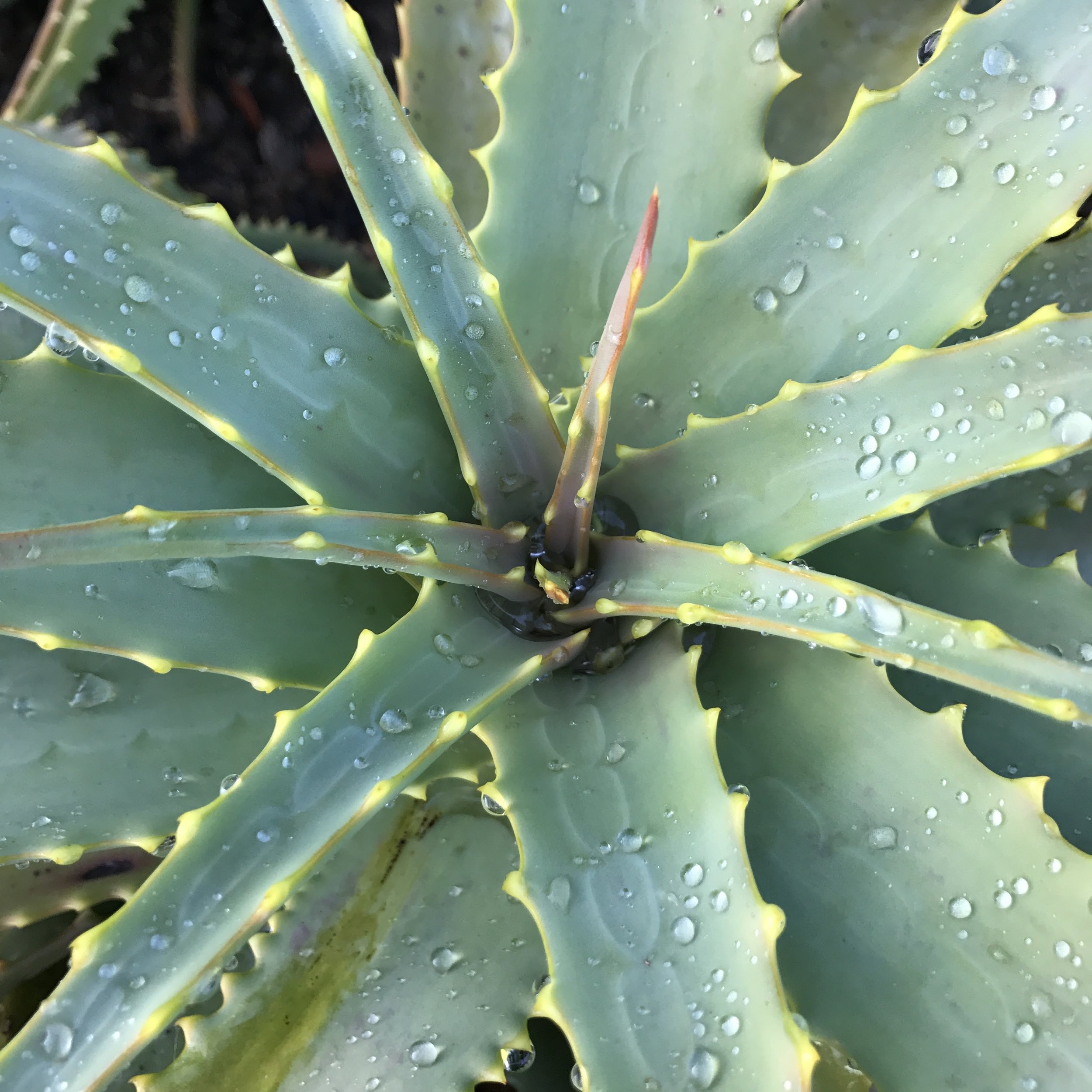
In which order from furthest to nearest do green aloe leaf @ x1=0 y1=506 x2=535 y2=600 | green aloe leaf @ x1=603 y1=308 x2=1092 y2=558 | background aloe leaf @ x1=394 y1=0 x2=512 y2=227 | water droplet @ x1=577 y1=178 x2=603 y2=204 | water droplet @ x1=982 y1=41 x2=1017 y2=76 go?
background aloe leaf @ x1=394 y1=0 x2=512 y2=227
water droplet @ x1=577 y1=178 x2=603 y2=204
water droplet @ x1=982 y1=41 x2=1017 y2=76
green aloe leaf @ x1=603 y1=308 x2=1092 y2=558
green aloe leaf @ x1=0 y1=506 x2=535 y2=600

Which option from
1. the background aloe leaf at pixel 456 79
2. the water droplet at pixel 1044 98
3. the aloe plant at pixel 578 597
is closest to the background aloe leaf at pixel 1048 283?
the aloe plant at pixel 578 597

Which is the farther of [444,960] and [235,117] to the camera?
[235,117]

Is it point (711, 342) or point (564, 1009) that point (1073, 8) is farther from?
point (564, 1009)

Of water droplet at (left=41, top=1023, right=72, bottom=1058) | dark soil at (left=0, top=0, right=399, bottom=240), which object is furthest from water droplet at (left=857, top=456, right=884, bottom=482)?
dark soil at (left=0, top=0, right=399, bottom=240)

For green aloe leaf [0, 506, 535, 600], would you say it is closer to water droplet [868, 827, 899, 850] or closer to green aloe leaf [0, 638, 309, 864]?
green aloe leaf [0, 638, 309, 864]

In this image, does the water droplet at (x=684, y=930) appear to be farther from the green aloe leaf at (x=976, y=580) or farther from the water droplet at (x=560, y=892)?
the green aloe leaf at (x=976, y=580)

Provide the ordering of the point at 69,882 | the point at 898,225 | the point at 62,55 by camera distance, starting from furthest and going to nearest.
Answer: the point at 62,55
the point at 69,882
the point at 898,225

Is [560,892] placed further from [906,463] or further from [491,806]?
[906,463]

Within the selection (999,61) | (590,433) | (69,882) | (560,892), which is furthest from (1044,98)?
(69,882)
